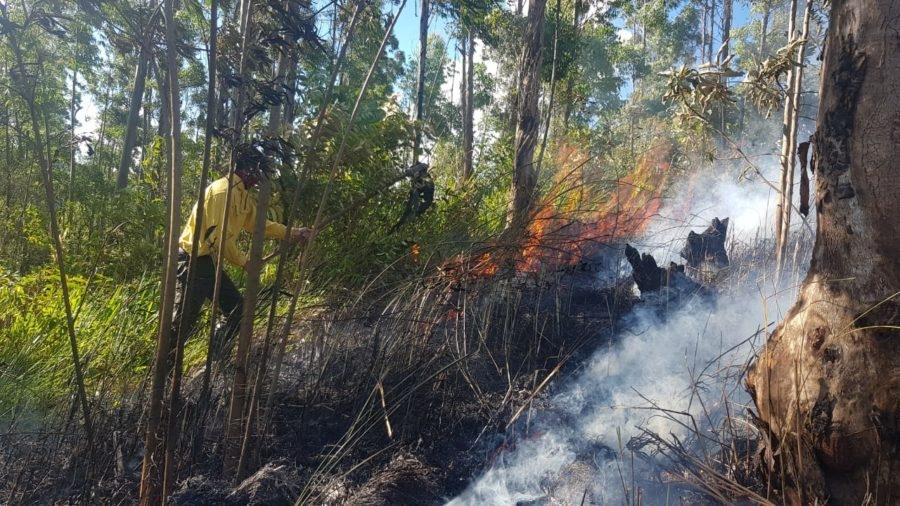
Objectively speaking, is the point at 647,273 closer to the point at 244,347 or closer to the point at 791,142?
the point at 791,142

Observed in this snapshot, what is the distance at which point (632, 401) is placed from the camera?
9.30ft

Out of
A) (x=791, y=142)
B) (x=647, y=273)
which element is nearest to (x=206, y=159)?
(x=647, y=273)

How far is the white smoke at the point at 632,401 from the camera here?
2.35 m

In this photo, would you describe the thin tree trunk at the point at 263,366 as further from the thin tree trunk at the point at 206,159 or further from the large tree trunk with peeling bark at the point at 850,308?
the large tree trunk with peeling bark at the point at 850,308

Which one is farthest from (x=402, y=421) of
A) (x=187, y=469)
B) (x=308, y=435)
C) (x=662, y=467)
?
(x=662, y=467)

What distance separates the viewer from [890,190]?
167cm

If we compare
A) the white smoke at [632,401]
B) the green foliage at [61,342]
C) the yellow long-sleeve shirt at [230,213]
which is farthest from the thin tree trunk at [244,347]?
the white smoke at [632,401]

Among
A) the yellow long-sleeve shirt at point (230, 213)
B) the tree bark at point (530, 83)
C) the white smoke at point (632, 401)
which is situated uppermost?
the tree bark at point (530, 83)

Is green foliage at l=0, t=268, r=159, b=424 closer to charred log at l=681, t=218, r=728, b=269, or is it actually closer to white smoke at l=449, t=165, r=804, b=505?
white smoke at l=449, t=165, r=804, b=505

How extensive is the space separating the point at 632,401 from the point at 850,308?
1297 mm

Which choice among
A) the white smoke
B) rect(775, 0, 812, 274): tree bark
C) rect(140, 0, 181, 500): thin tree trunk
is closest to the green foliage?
rect(140, 0, 181, 500): thin tree trunk

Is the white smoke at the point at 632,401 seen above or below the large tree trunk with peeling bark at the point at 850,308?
below

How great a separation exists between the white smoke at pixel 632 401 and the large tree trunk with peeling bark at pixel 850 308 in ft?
0.69

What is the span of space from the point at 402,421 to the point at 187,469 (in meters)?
0.88
